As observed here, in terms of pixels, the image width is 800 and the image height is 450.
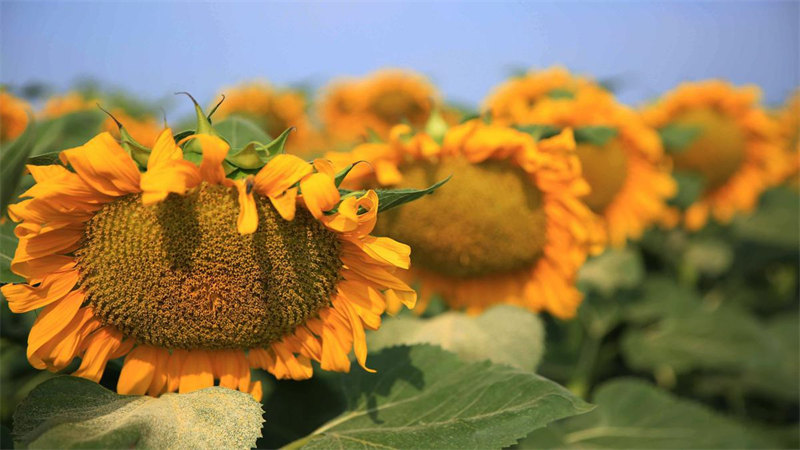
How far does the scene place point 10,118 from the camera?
294cm

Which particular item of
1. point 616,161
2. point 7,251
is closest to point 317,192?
point 7,251

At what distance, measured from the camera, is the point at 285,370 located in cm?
122

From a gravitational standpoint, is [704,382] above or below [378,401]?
below

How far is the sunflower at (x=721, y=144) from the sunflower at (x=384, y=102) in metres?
1.83

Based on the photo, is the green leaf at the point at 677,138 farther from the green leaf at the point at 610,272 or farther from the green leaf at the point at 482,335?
the green leaf at the point at 482,335

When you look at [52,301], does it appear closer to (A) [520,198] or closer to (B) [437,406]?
(B) [437,406]

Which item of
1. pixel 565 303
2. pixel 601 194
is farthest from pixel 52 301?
pixel 601 194

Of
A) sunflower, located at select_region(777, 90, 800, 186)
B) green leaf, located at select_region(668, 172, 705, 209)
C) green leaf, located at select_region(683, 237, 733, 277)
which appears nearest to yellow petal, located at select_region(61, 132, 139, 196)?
green leaf, located at select_region(668, 172, 705, 209)

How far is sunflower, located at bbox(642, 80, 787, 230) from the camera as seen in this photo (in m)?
3.77

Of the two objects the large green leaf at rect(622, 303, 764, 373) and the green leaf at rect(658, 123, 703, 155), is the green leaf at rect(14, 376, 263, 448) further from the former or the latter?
the green leaf at rect(658, 123, 703, 155)

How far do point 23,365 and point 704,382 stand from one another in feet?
9.92

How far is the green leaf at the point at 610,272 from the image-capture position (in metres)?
3.07

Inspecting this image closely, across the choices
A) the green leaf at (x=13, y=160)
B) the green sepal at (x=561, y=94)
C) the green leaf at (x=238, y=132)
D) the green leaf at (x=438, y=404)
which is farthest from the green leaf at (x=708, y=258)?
the green leaf at (x=13, y=160)

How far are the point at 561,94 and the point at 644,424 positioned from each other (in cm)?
135
